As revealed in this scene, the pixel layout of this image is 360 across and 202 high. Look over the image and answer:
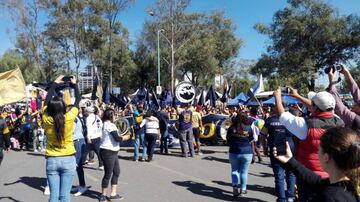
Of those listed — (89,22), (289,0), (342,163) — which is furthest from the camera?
(89,22)

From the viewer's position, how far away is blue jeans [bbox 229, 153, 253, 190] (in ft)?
24.6

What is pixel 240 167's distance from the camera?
7.58 m

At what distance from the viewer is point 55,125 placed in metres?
5.15

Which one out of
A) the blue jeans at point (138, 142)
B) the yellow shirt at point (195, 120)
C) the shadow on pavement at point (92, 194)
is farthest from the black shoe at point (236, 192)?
the yellow shirt at point (195, 120)

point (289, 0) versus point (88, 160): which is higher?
point (289, 0)

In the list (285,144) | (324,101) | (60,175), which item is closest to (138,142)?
(60,175)

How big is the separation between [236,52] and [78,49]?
2075cm

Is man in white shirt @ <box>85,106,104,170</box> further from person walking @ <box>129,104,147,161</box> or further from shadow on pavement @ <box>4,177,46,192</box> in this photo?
person walking @ <box>129,104,147,161</box>

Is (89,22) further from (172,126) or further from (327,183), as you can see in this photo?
(327,183)

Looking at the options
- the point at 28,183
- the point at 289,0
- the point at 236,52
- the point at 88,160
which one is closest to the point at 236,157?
the point at 28,183

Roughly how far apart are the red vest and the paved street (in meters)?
3.27

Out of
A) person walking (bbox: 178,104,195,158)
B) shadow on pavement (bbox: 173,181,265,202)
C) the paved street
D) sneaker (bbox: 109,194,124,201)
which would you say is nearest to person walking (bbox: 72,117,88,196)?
the paved street

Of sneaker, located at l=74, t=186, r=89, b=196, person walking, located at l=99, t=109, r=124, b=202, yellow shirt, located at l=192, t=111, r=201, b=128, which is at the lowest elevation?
sneaker, located at l=74, t=186, r=89, b=196

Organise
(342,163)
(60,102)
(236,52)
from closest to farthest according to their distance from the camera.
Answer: (342,163), (60,102), (236,52)
